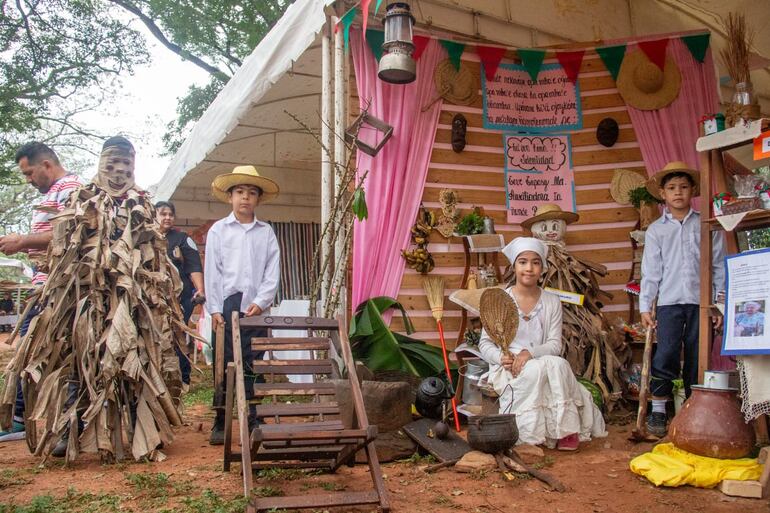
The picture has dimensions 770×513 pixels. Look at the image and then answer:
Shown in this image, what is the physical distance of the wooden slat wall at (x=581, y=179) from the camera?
660cm

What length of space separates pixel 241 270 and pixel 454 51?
3.48 m

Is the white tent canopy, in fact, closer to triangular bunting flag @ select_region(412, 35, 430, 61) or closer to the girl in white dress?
triangular bunting flag @ select_region(412, 35, 430, 61)

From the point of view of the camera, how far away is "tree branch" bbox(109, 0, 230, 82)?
694 inches

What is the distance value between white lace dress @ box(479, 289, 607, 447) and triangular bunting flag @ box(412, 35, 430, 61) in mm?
3411

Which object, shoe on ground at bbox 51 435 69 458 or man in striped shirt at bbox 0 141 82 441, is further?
man in striped shirt at bbox 0 141 82 441

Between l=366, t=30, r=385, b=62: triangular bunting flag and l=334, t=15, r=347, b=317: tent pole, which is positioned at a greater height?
l=366, t=30, r=385, b=62: triangular bunting flag

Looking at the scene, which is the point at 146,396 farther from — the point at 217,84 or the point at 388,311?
the point at 217,84

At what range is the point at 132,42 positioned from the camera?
57.1ft

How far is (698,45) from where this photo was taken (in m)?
6.93

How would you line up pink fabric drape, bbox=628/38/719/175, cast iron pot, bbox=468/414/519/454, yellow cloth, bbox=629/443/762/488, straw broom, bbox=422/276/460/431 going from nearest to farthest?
yellow cloth, bbox=629/443/762/488, cast iron pot, bbox=468/414/519/454, straw broom, bbox=422/276/460/431, pink fabric drape, bbox=628/38/719/175

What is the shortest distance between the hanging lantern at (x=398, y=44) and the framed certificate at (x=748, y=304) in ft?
10.1

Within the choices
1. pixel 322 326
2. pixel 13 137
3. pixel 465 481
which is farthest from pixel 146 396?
pixel 13 137

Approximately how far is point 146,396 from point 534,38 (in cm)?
595

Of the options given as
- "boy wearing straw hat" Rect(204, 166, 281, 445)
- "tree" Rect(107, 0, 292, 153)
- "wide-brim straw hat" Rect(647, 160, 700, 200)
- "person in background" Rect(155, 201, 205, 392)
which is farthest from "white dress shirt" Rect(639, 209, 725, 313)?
"tree" Rect(107, 0, 292, 153)
